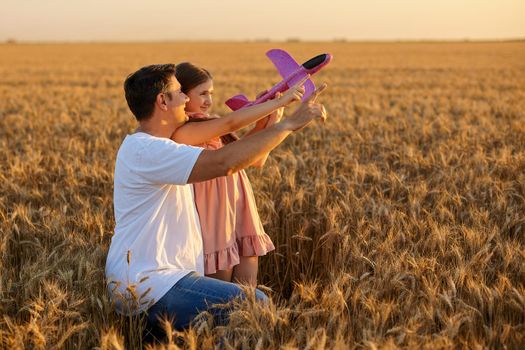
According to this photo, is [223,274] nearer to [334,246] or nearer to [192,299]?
[192,299]

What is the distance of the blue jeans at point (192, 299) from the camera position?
7.73 feet

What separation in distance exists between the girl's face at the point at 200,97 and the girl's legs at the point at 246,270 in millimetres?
779

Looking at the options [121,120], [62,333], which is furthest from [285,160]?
[121,120]

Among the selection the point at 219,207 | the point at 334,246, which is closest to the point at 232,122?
the point at 219,207

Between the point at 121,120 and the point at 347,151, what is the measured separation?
4.20 meters

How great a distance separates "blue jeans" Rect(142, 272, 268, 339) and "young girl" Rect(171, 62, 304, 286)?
1.30 feet

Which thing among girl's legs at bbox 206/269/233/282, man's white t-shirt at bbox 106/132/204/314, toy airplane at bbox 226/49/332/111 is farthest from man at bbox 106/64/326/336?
girl's legs at bbox 206/269/233/282

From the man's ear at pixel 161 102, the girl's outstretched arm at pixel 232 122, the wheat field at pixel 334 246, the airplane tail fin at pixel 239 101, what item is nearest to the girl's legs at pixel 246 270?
the wheat field at pixel 334 246

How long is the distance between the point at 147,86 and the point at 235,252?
91cm

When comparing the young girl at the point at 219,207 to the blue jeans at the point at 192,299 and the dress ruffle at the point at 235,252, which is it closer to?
the dress ruffle at the point at 235,252

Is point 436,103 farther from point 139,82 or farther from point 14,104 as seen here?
point 139,82

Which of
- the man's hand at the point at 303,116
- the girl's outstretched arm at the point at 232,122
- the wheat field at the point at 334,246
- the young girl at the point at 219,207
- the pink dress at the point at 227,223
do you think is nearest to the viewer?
the wheat field at the point at 334,246

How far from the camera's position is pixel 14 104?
10953mm

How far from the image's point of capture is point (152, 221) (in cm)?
255
